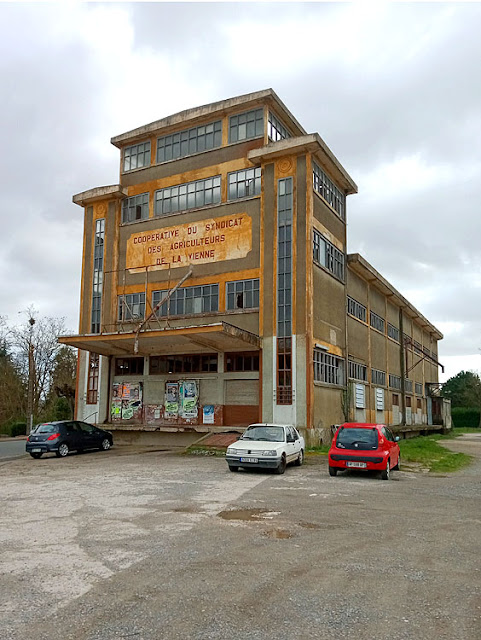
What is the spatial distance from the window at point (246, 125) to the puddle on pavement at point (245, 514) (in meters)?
24.1

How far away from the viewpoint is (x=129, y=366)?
110 ft

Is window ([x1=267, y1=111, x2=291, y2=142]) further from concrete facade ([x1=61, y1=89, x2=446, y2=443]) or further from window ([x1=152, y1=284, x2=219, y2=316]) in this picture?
window ([x1=152, y1=284, x2=219, y2=316])

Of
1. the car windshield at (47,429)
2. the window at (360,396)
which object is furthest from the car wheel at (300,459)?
the window at (360,396)

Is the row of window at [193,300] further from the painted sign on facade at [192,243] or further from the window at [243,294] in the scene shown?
the painted sign on facade at [192,243]

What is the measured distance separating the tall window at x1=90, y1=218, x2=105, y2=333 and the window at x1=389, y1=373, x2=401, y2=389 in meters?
23.1

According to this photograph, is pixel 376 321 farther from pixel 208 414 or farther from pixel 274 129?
pixel 208 414

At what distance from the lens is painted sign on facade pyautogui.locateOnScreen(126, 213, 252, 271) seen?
100ft

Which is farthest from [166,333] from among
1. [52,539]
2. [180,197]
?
[52,539]

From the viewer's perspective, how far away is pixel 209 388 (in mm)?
30672

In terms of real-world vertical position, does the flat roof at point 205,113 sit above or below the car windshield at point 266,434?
above

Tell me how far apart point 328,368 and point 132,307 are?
11699 millimetres

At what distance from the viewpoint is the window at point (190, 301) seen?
31047mm

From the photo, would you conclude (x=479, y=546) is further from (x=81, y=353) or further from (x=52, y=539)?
(x=81, y=353)

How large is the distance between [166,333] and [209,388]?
16.9ft
